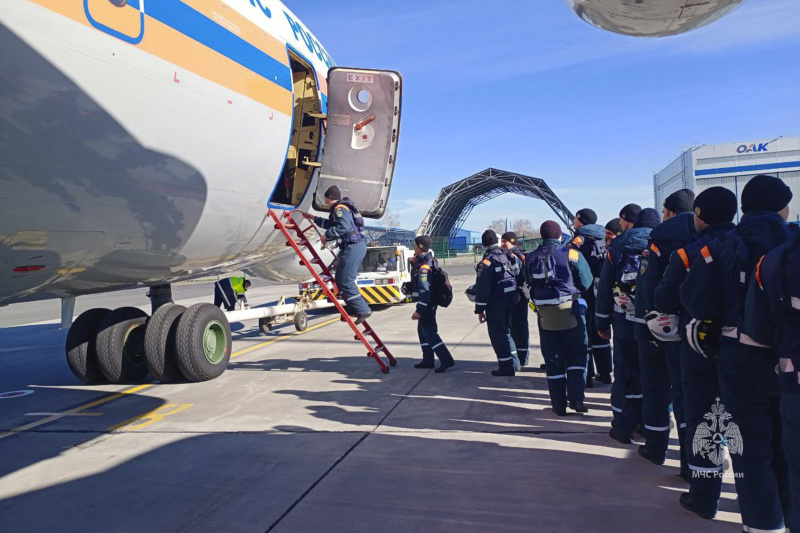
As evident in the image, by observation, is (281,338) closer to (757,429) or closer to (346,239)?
(346,239)

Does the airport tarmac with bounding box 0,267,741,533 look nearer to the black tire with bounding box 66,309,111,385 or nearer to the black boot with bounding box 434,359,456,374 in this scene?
the black boot with bounding box 434,359,456,374

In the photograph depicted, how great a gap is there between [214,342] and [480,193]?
180ft

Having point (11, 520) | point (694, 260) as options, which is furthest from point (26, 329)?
point (694, 260)

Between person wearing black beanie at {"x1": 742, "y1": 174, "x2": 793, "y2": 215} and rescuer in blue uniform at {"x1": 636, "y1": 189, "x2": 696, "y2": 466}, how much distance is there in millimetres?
827

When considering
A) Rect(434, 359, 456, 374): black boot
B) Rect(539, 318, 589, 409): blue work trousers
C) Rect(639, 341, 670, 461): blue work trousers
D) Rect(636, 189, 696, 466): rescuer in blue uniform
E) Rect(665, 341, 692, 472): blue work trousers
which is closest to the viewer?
Rect(665, 341, 692, 472): blue work trousers

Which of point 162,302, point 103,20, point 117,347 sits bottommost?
point 117,347

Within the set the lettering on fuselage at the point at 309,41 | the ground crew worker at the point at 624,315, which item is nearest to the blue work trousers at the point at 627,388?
the ground crew worker at the point at 624,315

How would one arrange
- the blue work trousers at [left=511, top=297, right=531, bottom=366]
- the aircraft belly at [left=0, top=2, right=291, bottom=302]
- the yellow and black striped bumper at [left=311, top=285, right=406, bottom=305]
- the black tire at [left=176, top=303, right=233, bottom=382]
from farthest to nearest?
the yellow and black striped bumper at [left=311, top=285, right=406, bottom=305] → the blue work trousers at [left=511, top=297, right=531, bottom=366] → the black tire at [left=176, top=303, right=233, bottom=382] → the aircraft belly at [left=0, top=2, right=291, bottom=302]

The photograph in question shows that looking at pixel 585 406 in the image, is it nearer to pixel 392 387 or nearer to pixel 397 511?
pixel 392 387

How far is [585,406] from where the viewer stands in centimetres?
544

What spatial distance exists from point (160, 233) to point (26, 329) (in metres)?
11.7

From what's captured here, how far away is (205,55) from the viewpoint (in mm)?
4766

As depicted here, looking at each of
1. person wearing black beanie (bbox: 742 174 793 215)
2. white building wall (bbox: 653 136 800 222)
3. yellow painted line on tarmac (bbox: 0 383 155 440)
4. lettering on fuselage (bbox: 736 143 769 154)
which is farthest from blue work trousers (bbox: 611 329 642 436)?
lettering on fuselage (bbox: 736 143 769 154)

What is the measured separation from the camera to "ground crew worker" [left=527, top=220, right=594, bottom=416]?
17.4 ft
